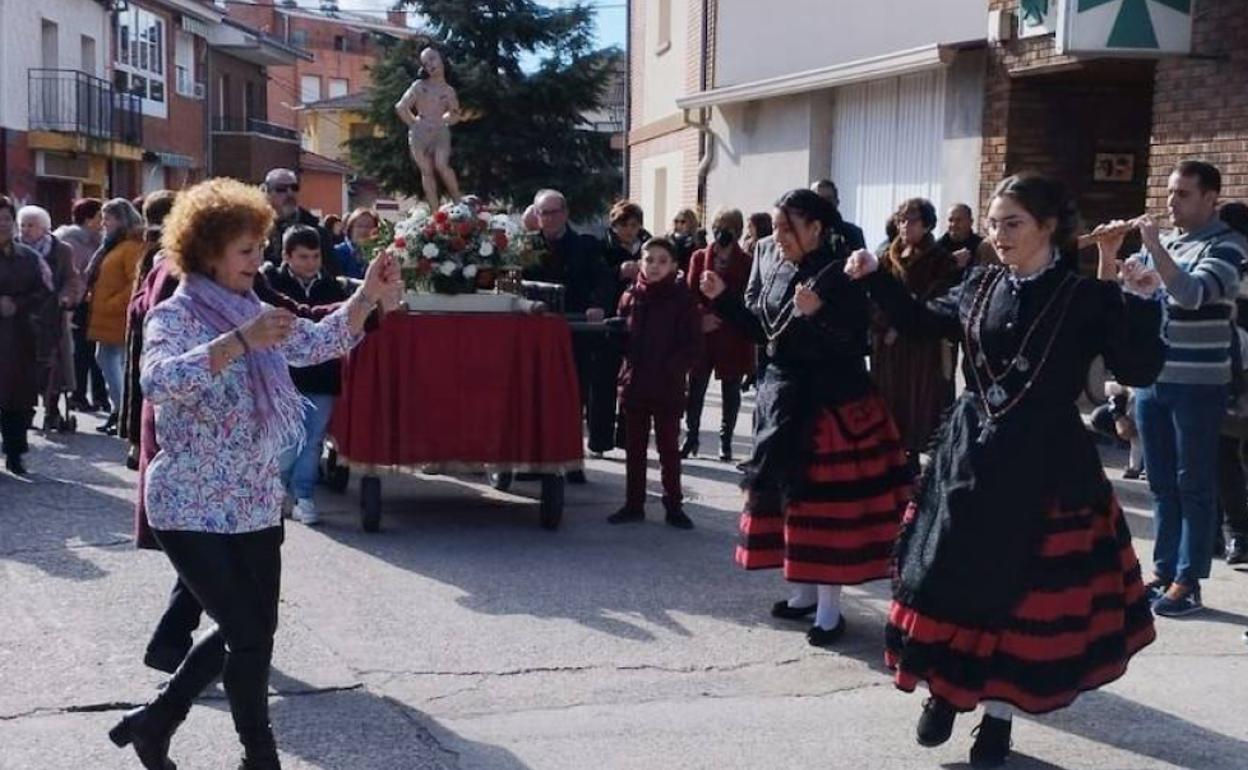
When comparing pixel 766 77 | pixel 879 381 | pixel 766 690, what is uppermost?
pixel 766 77

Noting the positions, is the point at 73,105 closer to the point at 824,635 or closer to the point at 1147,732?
the point at 824,635

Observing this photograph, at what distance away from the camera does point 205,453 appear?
14.6 feet

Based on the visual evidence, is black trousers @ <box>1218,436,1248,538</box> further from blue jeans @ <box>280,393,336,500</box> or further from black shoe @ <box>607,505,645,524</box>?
blue jeans @ <box>280,393,336,500</box>

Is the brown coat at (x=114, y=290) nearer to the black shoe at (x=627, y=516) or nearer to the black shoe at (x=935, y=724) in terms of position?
the black shoe at (x=627, y=516)

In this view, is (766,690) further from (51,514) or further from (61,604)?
(51,514)

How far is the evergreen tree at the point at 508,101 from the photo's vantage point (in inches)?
1151

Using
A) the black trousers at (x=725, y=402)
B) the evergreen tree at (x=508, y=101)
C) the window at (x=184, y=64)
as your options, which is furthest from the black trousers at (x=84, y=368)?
the window at (x=184, y=64)

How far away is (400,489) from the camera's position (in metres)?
9.71

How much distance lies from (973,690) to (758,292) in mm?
2500

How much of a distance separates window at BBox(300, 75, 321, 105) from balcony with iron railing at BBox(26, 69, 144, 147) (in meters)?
42.7

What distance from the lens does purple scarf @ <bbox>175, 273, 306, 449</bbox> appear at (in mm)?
4414

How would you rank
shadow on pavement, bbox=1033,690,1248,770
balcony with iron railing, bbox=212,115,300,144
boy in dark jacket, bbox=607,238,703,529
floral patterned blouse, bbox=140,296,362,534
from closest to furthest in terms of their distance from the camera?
floral patterned blouse, bbox=140,296,362,534 < shadow on pavement, bbox=1033,690,1248,770 < boy in dark jacket, bbox=607,238,703,529 < balcony with iron railing, bbox=212,115,300,144

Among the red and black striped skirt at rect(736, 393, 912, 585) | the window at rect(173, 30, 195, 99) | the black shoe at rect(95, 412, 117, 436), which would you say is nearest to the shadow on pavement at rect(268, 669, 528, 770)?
the red and black striped skirt at rect(736, 393, 912, 585)

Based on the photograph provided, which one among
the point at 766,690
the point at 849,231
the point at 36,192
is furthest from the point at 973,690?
the point at 36,192
